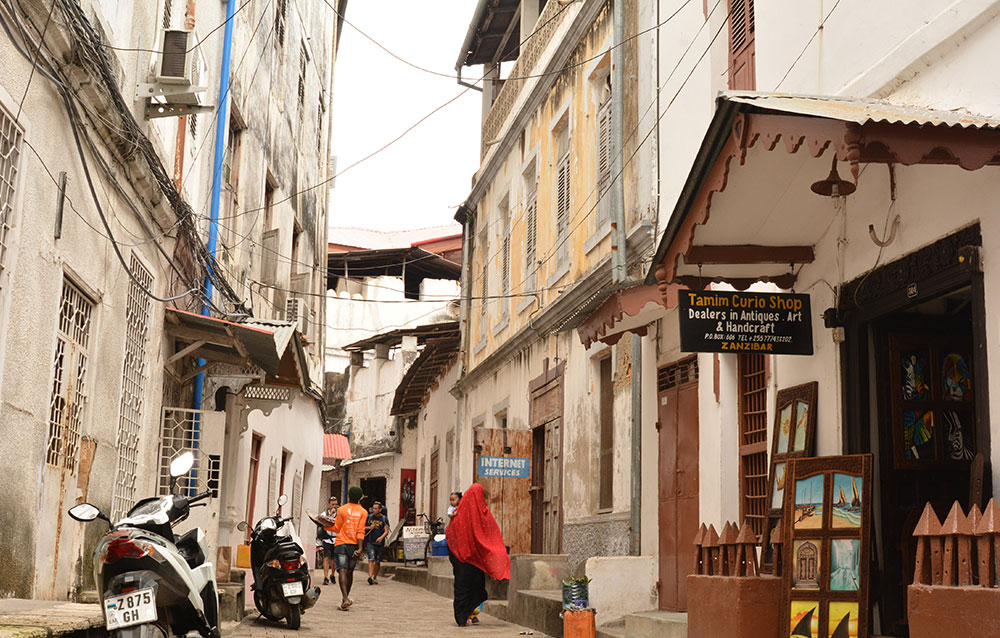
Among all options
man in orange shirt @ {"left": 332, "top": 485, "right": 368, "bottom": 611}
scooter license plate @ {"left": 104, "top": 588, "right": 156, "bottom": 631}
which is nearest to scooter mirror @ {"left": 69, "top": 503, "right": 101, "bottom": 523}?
scooter license plate @ {"left": 104, "top": 588, "right": 156, "bottom": 631}

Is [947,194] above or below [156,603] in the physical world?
above

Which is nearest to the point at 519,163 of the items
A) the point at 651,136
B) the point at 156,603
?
the point at 651,136

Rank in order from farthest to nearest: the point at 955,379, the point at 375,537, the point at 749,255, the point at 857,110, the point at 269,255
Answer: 1. the point at 375,537
2. the point at 269,255
3. the point at 749,255
4. the point at 955,379
5. the point at 857,110

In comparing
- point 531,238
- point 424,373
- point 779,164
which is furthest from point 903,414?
point 424,373

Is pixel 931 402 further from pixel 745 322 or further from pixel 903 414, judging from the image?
pixel 745 322

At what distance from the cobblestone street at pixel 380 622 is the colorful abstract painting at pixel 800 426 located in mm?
4487

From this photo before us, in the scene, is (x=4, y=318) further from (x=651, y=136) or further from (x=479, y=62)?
(x=479, y=62)

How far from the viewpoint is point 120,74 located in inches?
379

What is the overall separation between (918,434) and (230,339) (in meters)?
7.38

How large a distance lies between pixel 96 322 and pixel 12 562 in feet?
8.95

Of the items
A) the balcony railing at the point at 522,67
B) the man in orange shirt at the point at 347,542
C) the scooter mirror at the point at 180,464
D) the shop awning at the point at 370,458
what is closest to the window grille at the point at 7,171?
the scooter mirror at the point at 180,464

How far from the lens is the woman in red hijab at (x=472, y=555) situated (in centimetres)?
1262

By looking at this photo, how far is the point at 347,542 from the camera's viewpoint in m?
14.9

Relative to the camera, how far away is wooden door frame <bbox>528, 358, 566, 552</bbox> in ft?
51.4
